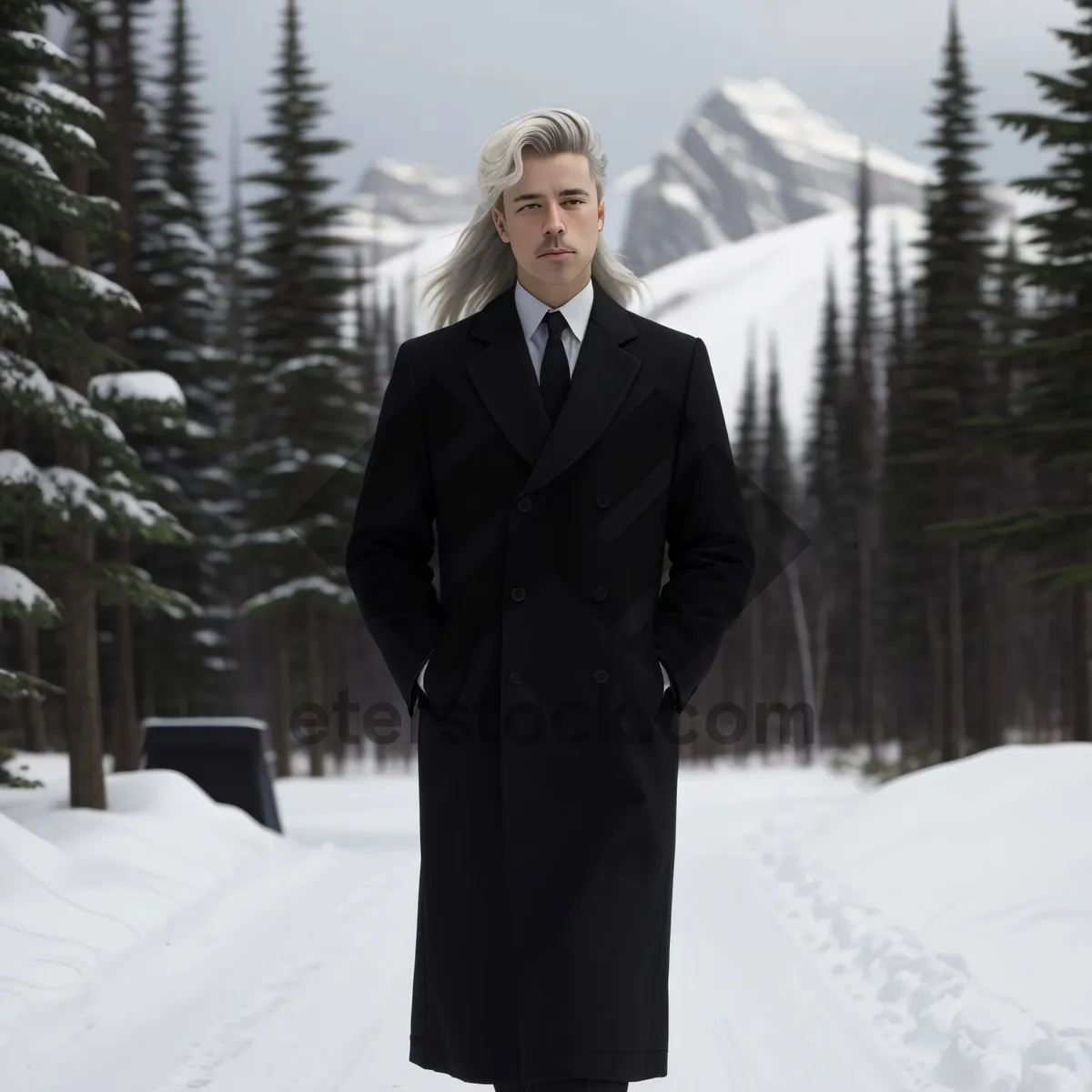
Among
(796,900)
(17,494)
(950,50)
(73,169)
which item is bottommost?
(796,900)

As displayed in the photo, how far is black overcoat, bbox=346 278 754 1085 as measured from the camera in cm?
423

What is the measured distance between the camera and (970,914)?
890 centimetres

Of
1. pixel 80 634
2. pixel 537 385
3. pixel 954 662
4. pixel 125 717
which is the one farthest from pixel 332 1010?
pixel 954 662

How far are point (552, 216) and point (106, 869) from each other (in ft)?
25.3

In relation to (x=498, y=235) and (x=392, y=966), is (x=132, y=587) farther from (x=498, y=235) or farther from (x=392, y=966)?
(x=498, y=235)

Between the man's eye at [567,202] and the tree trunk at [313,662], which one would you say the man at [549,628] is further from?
the tree trunk at [313,662]

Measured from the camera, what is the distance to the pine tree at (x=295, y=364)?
31.3m

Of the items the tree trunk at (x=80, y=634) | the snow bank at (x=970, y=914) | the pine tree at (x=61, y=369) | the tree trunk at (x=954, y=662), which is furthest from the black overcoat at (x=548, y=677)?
the tree trunk at (x=954, y=662)

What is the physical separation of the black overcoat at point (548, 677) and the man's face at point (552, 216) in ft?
0.80

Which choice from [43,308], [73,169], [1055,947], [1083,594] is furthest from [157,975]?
[1083,594]

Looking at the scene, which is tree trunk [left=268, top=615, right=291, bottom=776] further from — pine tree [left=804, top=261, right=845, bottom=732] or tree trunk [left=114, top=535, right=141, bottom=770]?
pine tree [left=804, top=261, right=845, bottom=732]

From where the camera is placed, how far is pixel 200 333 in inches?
1191

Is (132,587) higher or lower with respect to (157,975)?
higher

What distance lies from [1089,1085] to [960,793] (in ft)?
23.5
